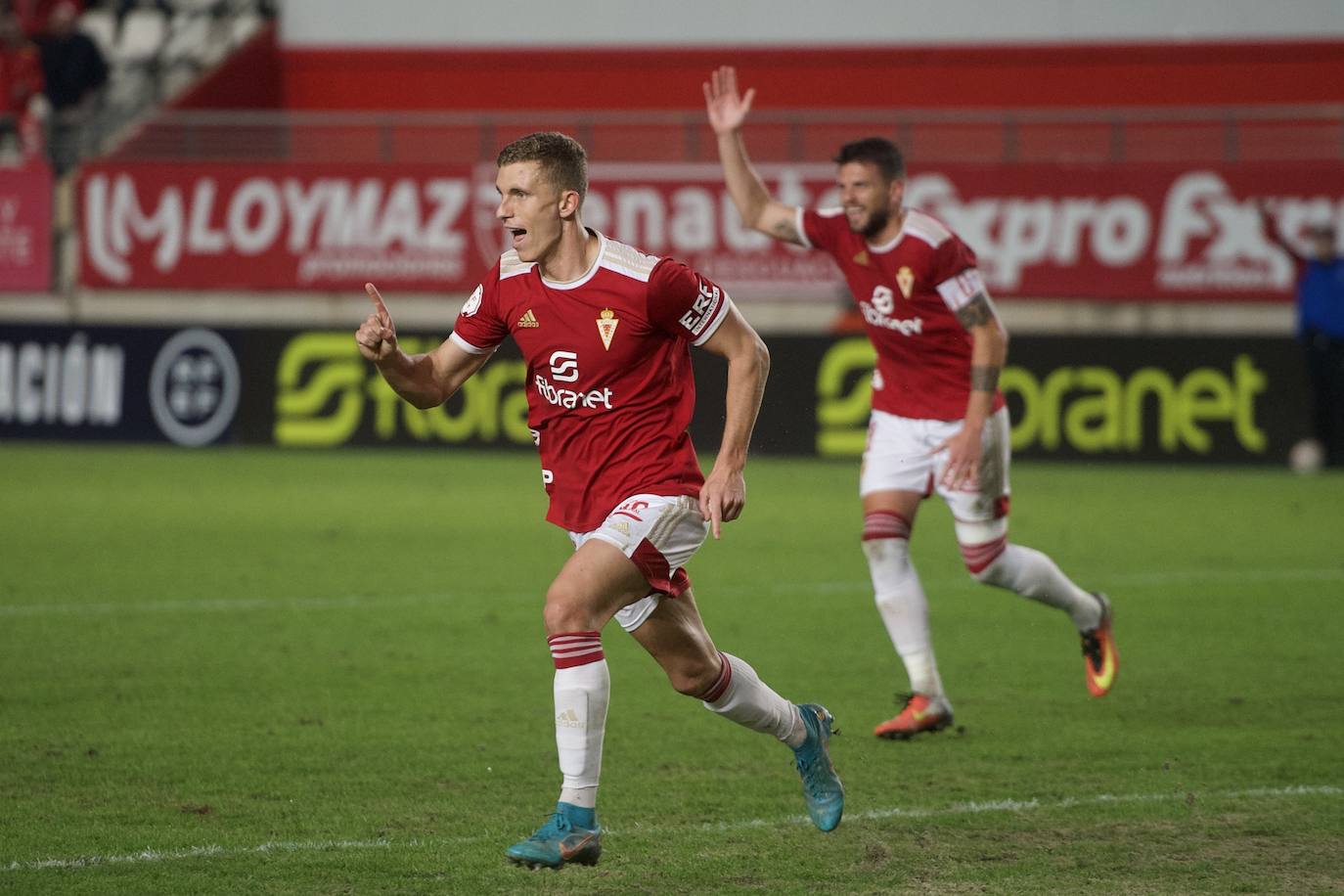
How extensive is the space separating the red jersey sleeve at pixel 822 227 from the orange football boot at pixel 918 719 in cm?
183

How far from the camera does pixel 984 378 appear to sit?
24.6ft

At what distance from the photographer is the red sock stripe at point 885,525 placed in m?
7.80

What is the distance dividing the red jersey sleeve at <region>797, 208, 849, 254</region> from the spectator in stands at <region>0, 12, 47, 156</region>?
A: 18.0 meters

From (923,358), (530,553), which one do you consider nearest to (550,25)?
(530,553)

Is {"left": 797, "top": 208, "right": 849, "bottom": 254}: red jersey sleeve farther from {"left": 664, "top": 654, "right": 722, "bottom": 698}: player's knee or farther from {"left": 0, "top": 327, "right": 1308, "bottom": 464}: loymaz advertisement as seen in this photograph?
{"left": 0, "top": 327, "right": 1308, "bottom": 464}: loymaz advertisement

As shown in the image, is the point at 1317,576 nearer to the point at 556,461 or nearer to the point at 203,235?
the point at 556,461

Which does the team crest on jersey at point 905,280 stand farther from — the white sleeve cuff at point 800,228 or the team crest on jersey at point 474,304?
the team crest on jersey at point 474,304

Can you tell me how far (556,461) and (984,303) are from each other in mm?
2507

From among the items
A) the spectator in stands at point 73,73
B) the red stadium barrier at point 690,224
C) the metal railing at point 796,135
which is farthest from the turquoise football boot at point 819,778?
Result: the spectator in stands at point 73,73

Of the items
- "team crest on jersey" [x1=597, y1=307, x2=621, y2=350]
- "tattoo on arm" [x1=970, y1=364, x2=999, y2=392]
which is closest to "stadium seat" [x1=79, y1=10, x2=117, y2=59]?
"tattoo on arm" [x1=970, y1=364, x2=999, y2=392]

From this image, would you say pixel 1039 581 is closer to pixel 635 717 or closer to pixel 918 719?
pixel 918 719

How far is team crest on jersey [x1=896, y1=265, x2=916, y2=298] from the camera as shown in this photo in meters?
7.72

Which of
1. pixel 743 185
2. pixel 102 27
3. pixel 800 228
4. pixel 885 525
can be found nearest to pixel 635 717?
pixel 885 525

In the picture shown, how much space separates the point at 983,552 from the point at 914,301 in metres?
1.03
